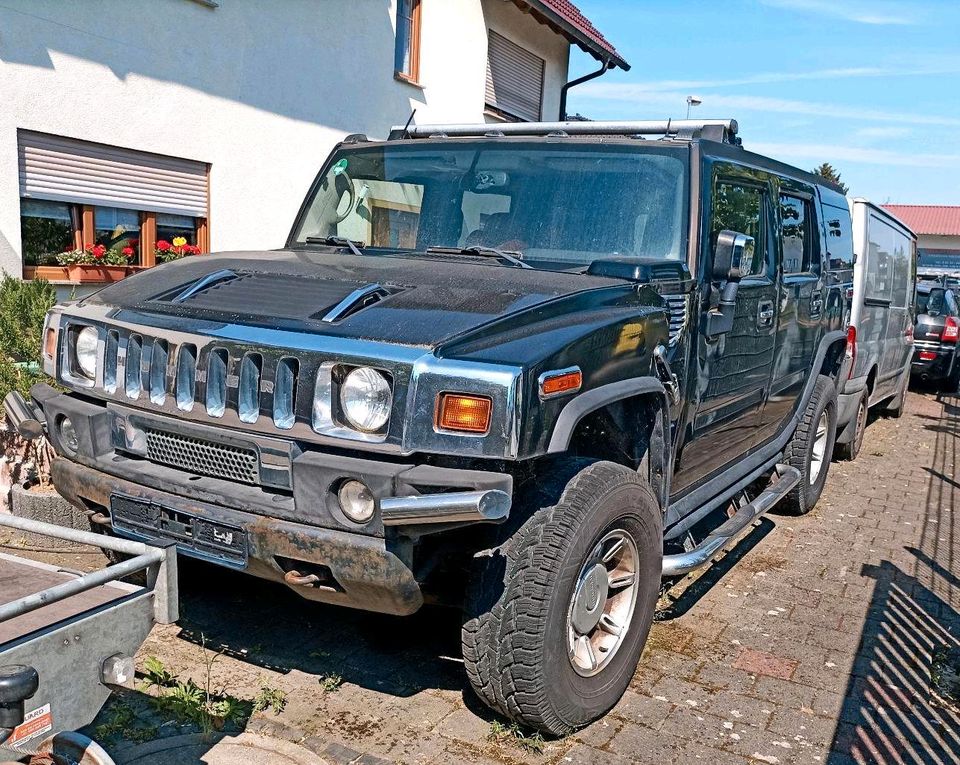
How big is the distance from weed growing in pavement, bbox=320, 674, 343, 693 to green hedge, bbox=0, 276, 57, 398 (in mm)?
3002

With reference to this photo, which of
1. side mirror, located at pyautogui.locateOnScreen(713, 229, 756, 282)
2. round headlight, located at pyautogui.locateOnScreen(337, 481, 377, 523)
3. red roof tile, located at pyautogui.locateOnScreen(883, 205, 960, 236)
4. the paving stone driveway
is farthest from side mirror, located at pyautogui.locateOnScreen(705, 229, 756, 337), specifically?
red roof tile, located at pyautogui.locateOnScreen(883, 205, 960, 236)

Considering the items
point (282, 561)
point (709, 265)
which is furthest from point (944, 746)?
point (282, 561)

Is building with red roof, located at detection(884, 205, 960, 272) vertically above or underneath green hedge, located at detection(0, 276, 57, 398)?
above

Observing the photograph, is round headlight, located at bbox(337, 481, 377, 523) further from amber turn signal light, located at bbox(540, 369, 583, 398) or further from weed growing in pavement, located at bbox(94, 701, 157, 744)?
weed growing in pavement, located at bbox(94, 701, 157, 744)

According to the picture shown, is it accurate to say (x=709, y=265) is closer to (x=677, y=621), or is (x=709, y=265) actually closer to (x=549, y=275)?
(x=549, y=275)

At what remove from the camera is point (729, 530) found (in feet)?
14.2

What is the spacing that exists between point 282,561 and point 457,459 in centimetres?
65

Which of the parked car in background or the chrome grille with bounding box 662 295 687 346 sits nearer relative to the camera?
the chrome grille with bounding box 662 295 687 346

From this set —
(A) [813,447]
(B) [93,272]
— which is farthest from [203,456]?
(B) [93,272]

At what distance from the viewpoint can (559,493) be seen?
9.89 ft

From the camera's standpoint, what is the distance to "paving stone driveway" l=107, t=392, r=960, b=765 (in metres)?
3.27

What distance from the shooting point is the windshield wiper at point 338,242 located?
427 centimetres

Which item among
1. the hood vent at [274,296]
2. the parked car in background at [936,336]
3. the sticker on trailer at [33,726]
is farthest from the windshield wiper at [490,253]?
the parked car in background at [936,336]

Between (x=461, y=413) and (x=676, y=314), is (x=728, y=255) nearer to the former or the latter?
(x=676, y=314)
